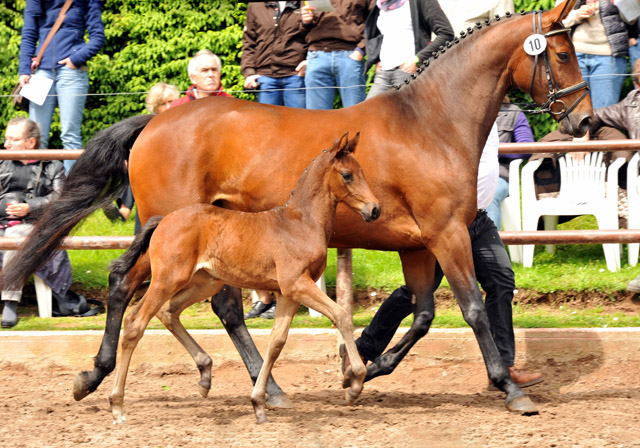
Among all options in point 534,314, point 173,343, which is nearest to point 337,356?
point 173,343

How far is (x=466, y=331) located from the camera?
21.6ft

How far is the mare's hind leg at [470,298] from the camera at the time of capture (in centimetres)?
538

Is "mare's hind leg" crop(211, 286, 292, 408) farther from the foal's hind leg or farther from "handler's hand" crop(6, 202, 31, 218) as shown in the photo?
"handler's hand" crop(6, 202, 31, 218)

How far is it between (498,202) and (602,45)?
5.77ft

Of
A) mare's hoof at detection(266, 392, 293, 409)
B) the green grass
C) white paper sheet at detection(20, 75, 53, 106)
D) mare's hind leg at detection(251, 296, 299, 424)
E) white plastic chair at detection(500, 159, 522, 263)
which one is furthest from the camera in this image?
white paper sheet at detection(20, 75, 53, 106)

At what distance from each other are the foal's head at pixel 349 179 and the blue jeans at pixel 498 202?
8.94 ft

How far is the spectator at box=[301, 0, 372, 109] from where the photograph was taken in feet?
26.1

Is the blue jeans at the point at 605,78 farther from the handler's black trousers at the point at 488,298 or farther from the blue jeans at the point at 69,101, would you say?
the blue jeans at the point at 69,101

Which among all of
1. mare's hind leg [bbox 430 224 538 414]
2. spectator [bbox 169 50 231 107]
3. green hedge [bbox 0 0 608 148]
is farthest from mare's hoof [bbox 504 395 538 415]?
green hedge [bbox 0 0 608 148]

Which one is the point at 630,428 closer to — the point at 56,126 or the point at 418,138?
the point at 418,138

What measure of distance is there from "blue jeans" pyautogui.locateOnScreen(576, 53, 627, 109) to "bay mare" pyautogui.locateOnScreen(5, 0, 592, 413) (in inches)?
111

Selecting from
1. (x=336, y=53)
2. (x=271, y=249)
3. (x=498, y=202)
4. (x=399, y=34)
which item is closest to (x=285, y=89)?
(x=336, y=53)

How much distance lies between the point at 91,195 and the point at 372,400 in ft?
7.05

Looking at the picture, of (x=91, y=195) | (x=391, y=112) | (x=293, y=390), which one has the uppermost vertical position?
(x=391, y=112)
